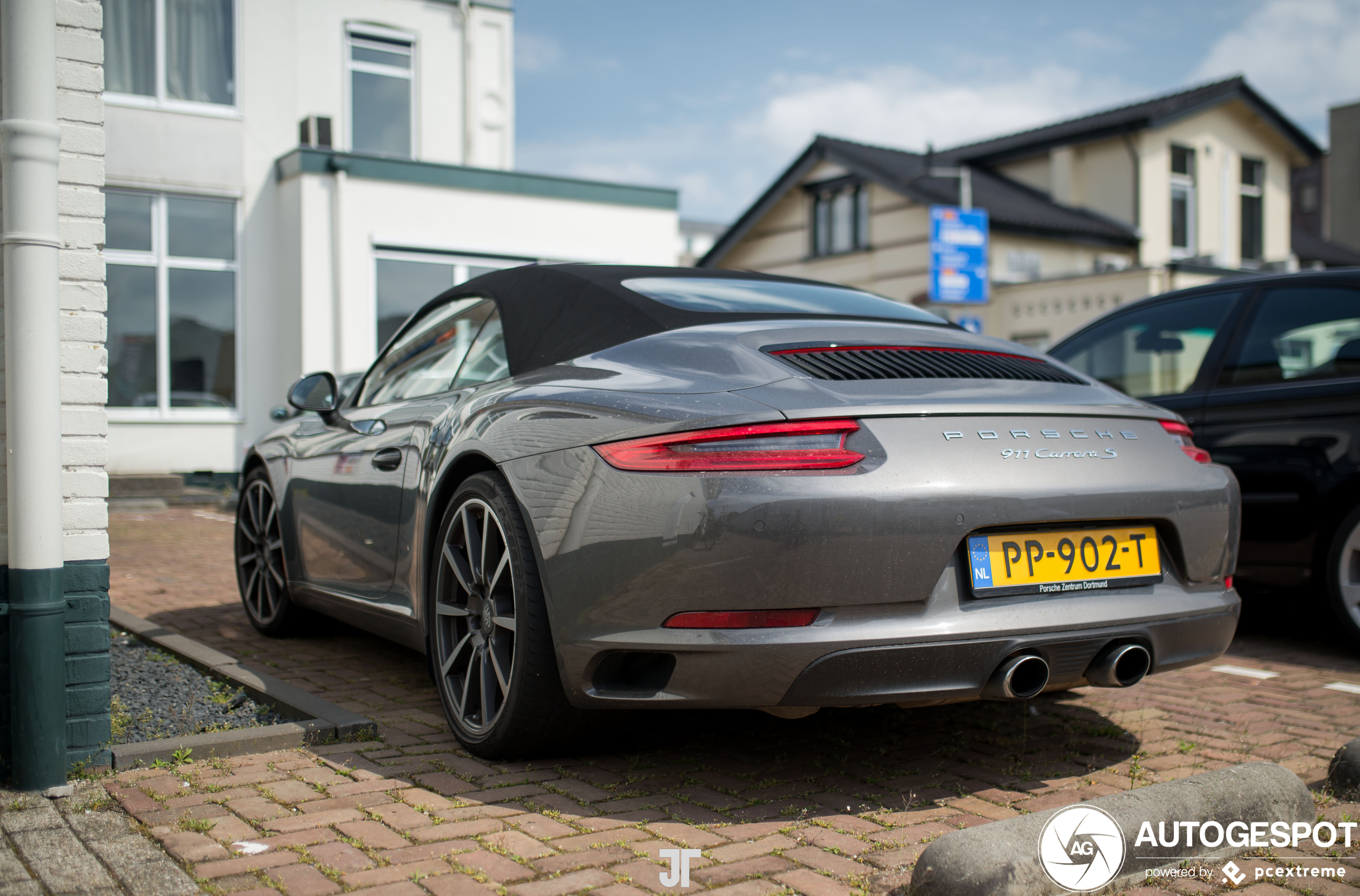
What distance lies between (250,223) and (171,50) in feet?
7.24

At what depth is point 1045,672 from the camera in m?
2.80

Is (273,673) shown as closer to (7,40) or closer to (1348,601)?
(7,40)

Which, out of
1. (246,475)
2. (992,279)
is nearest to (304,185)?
(246,475)

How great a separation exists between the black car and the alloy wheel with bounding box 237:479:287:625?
3.97 meters

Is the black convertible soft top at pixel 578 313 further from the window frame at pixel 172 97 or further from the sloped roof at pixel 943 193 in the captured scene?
the sloped roof at pixel 943 193

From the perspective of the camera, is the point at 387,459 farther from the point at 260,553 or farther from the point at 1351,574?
the point at 1351,574

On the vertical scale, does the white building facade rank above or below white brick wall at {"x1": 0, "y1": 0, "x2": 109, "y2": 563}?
above

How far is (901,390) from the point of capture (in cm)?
286

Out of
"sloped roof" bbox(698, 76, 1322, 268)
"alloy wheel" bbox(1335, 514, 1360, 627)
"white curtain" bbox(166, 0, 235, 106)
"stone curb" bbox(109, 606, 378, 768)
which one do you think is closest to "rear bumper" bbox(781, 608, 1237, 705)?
"stone curb" bbox(109, 606, 378, 768)

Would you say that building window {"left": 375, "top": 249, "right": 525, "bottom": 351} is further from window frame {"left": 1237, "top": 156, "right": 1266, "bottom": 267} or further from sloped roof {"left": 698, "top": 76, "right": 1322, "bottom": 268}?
window frame {"left": 1237, "top": 156, "right": 1266, "bottom": 267}

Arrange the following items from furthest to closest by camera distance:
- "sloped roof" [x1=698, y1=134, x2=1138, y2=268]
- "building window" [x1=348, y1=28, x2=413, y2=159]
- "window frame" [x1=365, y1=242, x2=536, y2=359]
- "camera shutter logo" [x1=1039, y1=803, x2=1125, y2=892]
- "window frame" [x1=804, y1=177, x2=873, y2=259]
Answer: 1. "window frame" [x1=804, y1=177, x2=873, y2=259]
2. "sloped roof" [x1=698, y1=134, x2=1138, y2=268]
3. "building window" [x1=348, y1=28, x2=413, y2=159]
4. "window frame" [x1=365, y1=242, x2=536, y2=359]
5. "camera shutter logo" [x1=1039, y1=803, x2=1125, y2=892]

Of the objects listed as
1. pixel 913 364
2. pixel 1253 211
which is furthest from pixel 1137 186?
pixel 913 364

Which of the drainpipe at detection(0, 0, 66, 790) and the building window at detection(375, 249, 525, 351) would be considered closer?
the drainpipe at detection(0, 0, 66, 790)

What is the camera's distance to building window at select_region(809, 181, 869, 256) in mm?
27859
